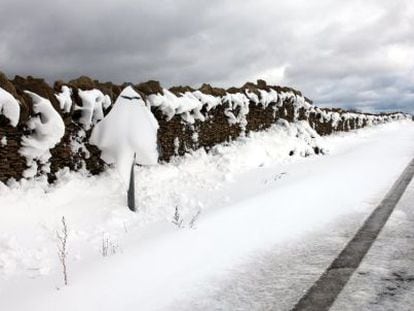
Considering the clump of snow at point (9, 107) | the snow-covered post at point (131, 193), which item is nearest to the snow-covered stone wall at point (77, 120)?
the clump of snow at point (9, 107)

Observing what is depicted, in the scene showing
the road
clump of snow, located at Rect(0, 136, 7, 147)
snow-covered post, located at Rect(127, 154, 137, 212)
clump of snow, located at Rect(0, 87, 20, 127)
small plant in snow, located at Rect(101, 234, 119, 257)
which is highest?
clump of snow, located at Rect(0, 87, 20, 127)

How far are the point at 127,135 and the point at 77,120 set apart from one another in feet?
3.46

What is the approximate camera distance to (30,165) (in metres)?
7.09

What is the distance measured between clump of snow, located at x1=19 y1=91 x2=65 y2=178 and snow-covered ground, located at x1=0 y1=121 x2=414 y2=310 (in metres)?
0.42

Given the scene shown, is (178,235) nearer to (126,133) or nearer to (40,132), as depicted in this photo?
(126,133)

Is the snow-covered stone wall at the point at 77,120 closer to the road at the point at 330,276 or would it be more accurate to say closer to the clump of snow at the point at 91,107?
the clump of snow at the point at 91,107

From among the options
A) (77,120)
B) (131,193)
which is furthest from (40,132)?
(131,193)

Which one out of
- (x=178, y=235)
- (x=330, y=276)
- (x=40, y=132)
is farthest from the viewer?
(x=40, y=132)

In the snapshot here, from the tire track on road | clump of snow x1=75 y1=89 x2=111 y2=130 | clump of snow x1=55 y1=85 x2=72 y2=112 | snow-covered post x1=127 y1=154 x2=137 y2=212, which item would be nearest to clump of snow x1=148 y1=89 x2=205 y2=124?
clump of snow x1=75 y1=89 x2=111 y2=130

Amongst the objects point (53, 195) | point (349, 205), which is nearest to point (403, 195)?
point (349, 205)

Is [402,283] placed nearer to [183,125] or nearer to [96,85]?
[96,85]

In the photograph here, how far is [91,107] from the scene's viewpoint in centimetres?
802

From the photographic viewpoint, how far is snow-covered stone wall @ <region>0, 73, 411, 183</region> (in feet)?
22.5

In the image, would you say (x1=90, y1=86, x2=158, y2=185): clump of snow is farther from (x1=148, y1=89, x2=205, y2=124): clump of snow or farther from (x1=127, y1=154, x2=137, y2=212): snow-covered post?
(x1=148, y1=89, x2=205, y2=124): clump of snow
